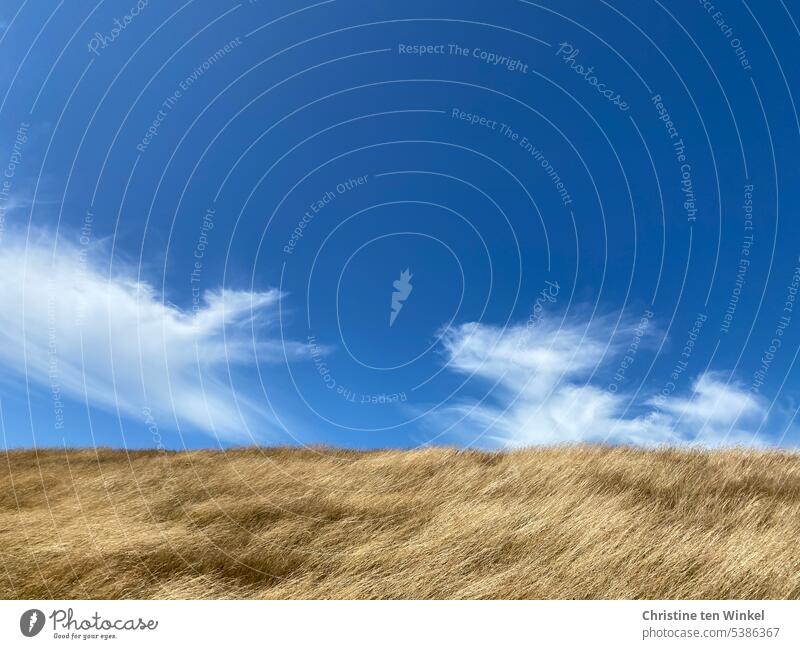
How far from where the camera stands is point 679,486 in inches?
512

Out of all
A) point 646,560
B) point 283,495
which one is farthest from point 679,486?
point 283,495

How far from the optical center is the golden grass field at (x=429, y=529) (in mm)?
8977

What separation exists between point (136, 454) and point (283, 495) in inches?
359

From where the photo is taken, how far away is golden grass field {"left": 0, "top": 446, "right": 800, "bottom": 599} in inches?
353

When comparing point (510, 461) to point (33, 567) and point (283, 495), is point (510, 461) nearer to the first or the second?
point (283, 495)

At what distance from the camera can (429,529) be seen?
36.8 feet
